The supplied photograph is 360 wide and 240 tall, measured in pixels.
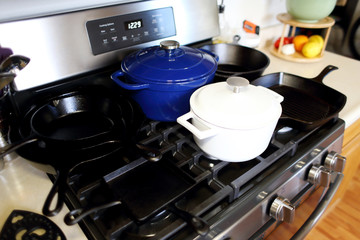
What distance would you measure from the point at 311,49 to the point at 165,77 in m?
0.78

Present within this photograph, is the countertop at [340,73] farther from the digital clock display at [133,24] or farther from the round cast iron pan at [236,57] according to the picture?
the digital clock display at [133,24]

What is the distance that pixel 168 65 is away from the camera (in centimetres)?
63

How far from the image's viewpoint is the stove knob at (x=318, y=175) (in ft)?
2.07

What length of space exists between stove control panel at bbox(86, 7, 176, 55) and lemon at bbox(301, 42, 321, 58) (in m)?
→ 0.60

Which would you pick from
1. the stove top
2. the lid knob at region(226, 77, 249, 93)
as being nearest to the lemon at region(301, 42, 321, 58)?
the stove top

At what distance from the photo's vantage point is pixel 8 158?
2.05ft

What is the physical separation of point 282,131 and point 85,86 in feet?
1.65

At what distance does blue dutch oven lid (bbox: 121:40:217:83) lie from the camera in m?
0.61

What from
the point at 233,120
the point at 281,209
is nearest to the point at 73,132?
the point at 233,120

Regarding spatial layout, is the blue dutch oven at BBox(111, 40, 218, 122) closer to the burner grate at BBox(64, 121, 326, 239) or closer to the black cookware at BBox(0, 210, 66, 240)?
the burner grate at BBox(64, 121, 326, 239)

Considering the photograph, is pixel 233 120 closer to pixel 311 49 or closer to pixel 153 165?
pixel 153 165

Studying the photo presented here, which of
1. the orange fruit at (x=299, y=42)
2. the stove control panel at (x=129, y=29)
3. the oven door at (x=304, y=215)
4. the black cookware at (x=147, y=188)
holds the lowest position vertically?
the oven door at (x=304, y=215)

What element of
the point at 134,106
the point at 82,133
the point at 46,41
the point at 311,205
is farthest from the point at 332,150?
the point at 46,41

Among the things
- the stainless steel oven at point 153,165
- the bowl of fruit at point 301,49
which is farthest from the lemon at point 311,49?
the stainless steel oven at point 153,165
